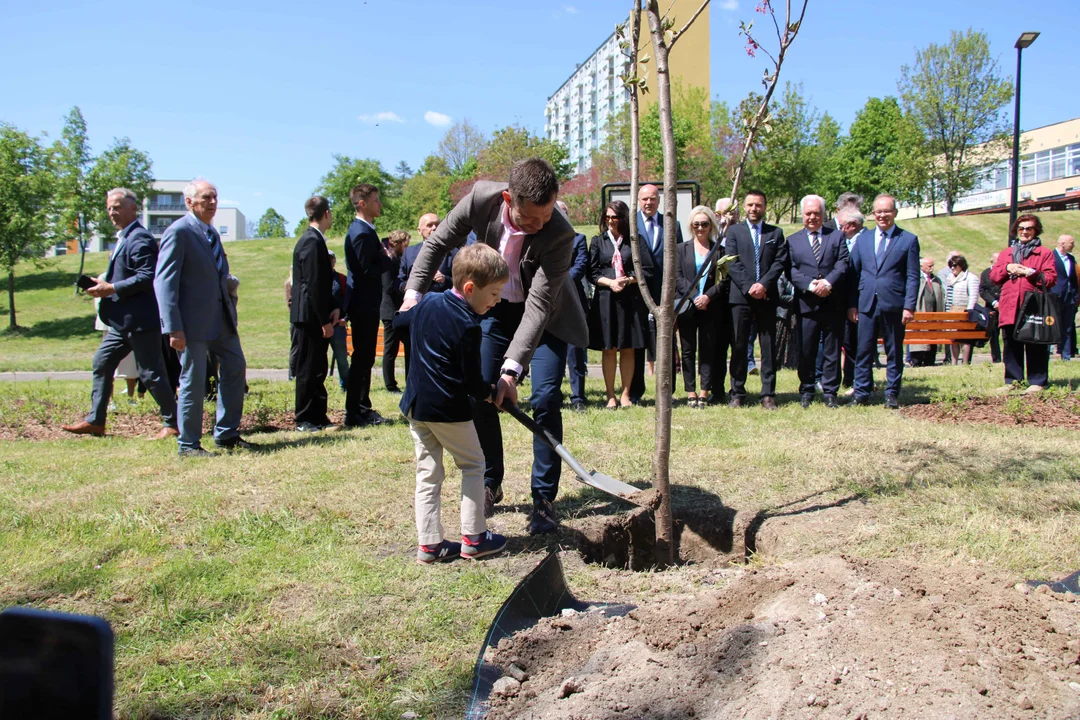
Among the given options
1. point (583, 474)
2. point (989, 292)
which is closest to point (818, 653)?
point (583, 474)

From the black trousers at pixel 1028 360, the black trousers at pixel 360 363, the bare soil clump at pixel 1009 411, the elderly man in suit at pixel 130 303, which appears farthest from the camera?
the black trousers at pixel 1028 360

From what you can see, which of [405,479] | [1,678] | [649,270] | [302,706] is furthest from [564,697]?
[649,270]

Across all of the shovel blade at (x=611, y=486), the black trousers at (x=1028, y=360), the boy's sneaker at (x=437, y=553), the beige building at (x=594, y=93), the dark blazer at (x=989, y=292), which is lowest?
the boy's sneaker at (x=437, y=553)

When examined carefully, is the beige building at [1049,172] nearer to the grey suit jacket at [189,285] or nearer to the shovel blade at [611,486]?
the grey suit jacket at [189,285]

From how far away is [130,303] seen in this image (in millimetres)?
6355

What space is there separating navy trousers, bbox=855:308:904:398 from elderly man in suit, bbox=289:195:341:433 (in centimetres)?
507

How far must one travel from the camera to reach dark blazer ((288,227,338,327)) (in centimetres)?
686

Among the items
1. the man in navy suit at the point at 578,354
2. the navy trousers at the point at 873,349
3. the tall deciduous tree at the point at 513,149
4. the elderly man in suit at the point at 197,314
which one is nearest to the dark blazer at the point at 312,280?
the elderly man in suit at the point at 197,314

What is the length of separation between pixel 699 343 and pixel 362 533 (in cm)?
489

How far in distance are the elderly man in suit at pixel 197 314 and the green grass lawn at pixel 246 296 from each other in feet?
28.2

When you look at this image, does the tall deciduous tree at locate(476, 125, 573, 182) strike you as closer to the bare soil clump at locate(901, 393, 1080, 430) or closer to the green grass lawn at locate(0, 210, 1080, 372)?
the green grass lawn at locate(0, 210, 1080, 372)

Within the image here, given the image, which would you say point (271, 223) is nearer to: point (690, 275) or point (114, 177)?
point (114, 177)

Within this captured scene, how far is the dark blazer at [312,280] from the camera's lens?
6.86m

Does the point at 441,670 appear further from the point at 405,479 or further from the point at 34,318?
the point at 34,318
